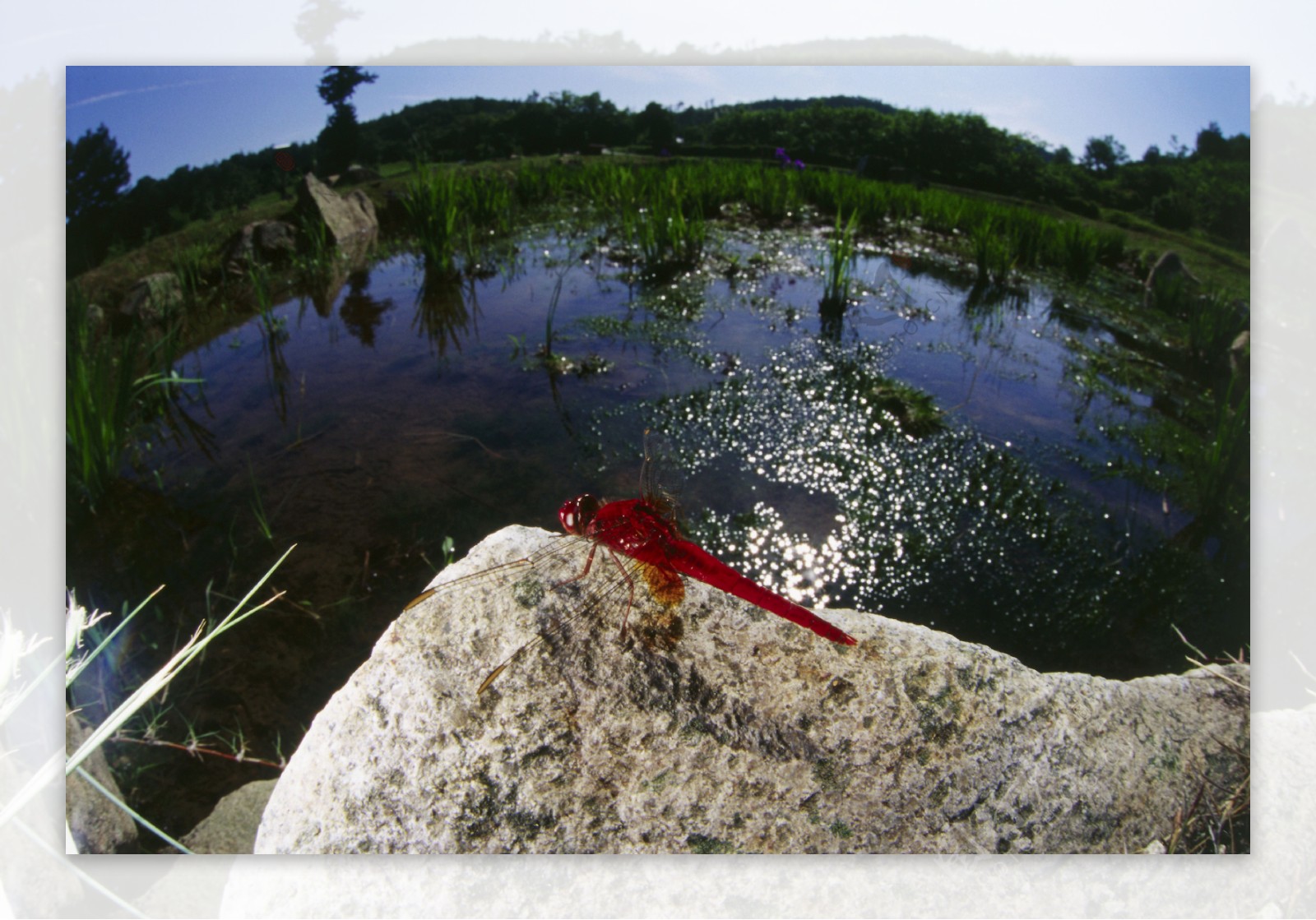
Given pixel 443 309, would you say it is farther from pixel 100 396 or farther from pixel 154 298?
pixel 100 396

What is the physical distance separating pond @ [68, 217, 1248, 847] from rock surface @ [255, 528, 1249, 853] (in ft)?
1.85

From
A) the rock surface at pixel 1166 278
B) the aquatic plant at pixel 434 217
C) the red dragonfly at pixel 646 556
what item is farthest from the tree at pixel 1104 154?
the aquatic plant at pixel 434 217

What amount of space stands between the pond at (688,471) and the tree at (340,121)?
2.56 ft

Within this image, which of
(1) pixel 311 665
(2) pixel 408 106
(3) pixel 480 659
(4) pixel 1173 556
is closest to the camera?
(3) pixel 480 659

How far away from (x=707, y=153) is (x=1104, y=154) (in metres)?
1.38

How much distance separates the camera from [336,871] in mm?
1327

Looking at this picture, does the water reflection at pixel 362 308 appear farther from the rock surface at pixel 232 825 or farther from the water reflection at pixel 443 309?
the rock surface at pixel 232 825

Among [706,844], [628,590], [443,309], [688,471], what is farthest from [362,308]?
[706,844]

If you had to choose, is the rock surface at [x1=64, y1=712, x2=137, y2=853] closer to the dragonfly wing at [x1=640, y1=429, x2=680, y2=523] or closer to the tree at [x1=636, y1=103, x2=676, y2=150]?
the dragonfly wing at [x1=640, y1=429, x2=680, y2=523]

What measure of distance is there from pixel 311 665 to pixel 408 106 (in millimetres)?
1746

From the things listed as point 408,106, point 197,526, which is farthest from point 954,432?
point 197,526

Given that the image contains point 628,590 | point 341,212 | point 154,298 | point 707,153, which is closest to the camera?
point 628,590

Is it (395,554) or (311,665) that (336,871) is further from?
(395,554)

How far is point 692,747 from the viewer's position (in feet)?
4.15
